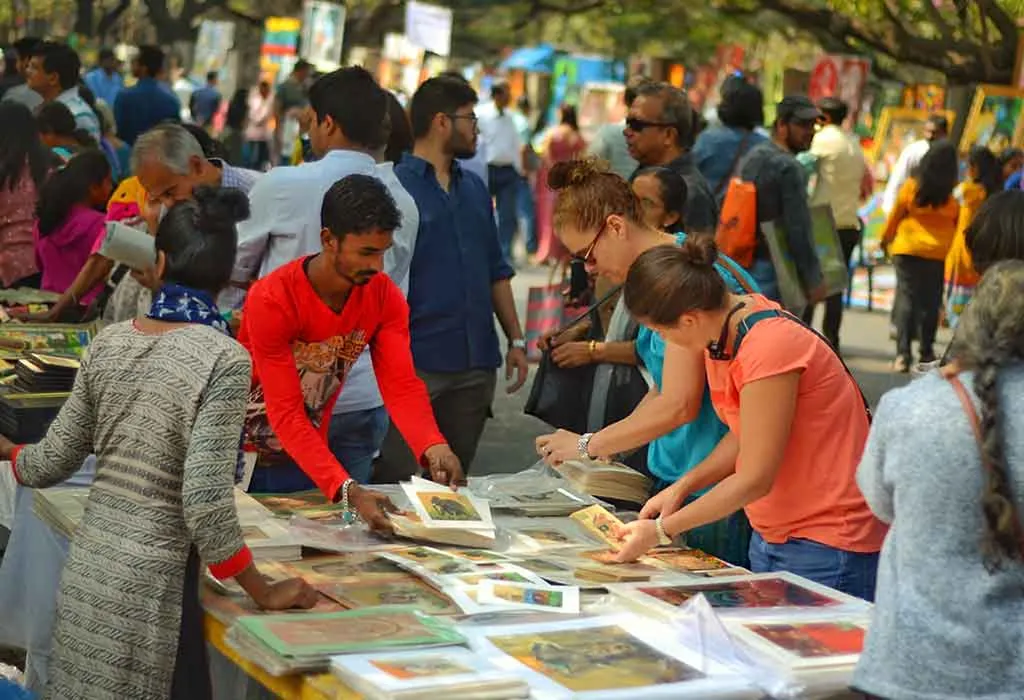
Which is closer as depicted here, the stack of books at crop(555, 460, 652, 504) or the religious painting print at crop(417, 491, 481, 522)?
the religious painting print at crop(417, 491, 481, 522)

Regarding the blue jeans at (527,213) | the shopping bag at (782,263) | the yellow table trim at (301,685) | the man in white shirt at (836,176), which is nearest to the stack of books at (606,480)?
the yellow table trim at (301,685)

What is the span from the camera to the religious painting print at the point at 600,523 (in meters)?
4.10

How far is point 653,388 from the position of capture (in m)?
4.60

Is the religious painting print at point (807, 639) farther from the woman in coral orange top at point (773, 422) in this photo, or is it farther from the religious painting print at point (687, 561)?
the religious painting print at point (687, 561)

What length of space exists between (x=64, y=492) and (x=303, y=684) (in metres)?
1.46

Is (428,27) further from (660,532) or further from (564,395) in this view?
(660,532)

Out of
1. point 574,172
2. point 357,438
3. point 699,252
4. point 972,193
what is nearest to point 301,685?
point 699,252

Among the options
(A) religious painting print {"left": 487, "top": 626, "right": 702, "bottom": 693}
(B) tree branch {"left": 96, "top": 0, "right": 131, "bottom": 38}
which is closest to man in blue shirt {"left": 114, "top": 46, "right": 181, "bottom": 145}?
(A) religious painting print {"left": 487, "top": 626, "right": 702, "bottom": 693}

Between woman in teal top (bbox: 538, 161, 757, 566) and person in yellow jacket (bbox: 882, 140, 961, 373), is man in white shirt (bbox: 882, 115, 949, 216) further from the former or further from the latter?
woman in teal top (bbox: 538, 161, 757, 566)

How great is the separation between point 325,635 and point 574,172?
1.75 metres

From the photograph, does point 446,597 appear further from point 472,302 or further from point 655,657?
point 472,302

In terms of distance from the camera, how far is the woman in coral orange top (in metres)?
3.67

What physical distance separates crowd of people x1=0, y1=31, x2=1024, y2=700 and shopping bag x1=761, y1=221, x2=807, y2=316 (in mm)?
1594

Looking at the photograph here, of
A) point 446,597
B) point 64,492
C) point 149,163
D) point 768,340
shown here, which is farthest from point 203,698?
point 149,163
